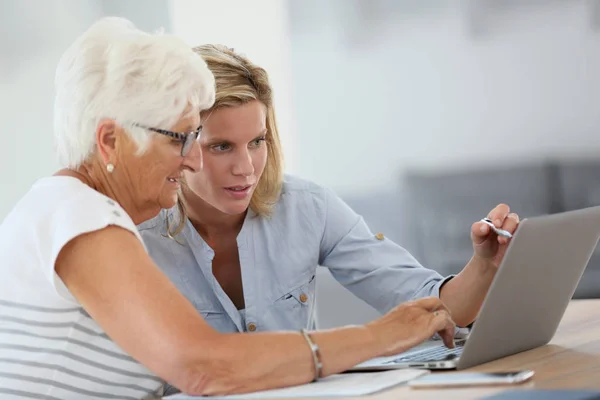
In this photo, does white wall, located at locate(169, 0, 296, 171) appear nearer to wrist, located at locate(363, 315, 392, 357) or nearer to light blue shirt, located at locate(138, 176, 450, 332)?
light blue shirt, located at locate(138, 176, 450, 332)

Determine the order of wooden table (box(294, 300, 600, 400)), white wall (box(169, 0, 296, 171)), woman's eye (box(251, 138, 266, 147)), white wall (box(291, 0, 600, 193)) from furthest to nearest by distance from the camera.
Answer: white wall (box(169, 0, 296, 171))
white wall (box(291, 0, 600, 193))
woman's eye (box(251, 138, 266, 147))
wooden table (box(294, 300, 600, 400))

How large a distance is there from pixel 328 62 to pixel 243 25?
49cm

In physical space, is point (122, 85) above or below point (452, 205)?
above

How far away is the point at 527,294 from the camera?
56.7 inches

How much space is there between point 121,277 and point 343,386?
35 centimetres

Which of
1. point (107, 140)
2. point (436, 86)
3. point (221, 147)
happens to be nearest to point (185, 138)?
point (107, 140)

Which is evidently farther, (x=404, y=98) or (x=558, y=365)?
(x=404, y=98)

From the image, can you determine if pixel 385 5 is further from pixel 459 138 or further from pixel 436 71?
pixel 459 138

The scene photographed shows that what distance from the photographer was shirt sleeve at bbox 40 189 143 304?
4.19 ft

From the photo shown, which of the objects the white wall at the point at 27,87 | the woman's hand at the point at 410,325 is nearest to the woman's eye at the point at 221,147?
the woman's hand at the point at 410,325

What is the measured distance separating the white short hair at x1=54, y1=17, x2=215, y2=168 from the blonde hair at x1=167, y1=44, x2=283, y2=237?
40 cm

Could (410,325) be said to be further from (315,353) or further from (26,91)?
(26,91)

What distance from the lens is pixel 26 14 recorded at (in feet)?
14.0

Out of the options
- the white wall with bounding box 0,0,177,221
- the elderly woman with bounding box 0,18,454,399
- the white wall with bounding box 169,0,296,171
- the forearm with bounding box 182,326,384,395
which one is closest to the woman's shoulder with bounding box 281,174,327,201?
the elderly woman with bounding box 0,18,454,399
